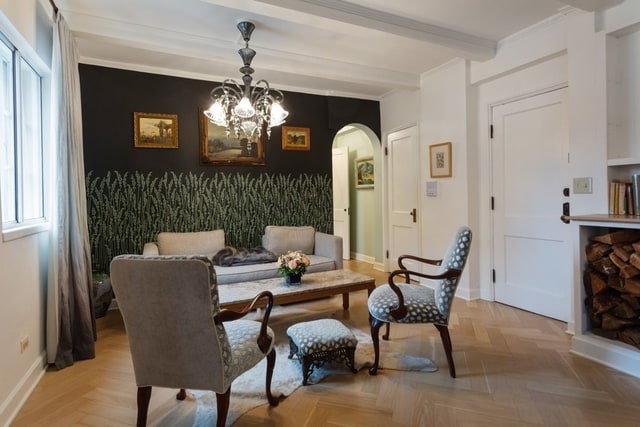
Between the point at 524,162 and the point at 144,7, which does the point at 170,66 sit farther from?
the point at 524,162

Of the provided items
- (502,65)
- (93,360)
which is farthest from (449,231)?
(93,360)

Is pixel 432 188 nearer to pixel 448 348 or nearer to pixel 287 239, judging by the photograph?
pixel 287 239

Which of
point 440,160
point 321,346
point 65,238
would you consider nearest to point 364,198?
point 440,160

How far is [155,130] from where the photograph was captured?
4277 millimetres

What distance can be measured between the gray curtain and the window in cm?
19

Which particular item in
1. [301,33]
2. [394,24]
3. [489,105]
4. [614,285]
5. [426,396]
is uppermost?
[301,33]

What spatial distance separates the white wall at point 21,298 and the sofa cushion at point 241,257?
166cm

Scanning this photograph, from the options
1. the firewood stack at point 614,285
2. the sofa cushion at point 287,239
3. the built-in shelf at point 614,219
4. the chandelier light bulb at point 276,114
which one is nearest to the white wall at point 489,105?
the built-in shelf at point 614,219

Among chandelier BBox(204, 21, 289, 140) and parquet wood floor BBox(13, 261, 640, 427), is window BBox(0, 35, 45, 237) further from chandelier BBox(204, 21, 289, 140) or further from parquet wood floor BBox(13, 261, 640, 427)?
chandelier BBox(204, 21, 289, 140)

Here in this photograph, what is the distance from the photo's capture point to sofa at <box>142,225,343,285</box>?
12.4 feet

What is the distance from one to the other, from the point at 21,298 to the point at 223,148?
9.14 ft

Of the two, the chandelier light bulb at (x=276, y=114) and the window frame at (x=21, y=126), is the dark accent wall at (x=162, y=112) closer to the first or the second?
the window frame at (x=21, y=126)

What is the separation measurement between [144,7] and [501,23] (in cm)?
312

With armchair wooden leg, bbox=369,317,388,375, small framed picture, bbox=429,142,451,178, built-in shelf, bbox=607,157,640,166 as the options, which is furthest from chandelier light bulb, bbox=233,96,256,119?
built-in shelf, bbox=607,157,640,166
